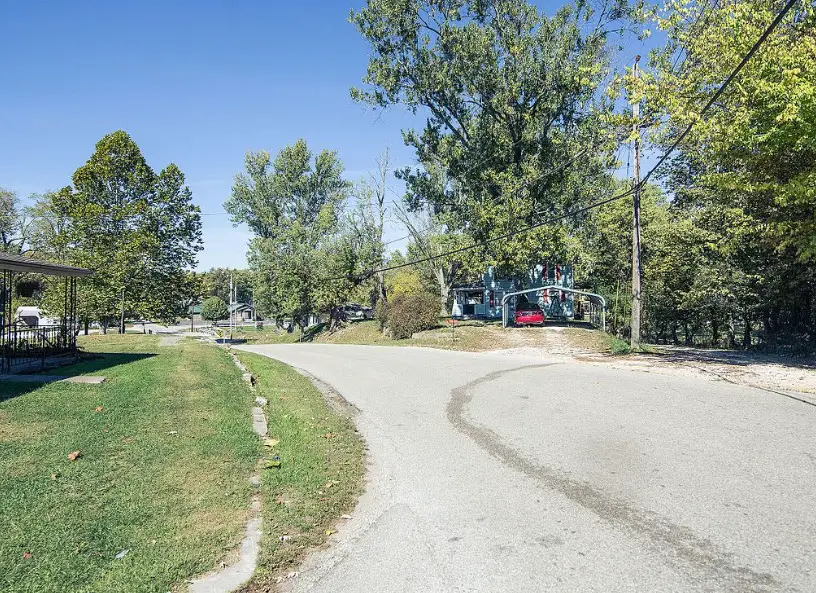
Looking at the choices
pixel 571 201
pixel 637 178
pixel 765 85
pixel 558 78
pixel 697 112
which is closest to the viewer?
pixel 765 85

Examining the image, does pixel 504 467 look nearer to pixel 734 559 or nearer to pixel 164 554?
pixel 734 559

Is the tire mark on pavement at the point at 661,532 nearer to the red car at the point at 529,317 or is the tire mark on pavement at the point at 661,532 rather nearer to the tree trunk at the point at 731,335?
the tree trunk at the point at 731,335

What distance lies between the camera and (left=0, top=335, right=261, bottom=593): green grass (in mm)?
3589

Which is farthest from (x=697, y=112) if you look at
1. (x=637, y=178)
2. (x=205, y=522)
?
(x=205, y=522)

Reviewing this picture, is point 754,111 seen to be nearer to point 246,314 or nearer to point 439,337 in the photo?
point 439,337

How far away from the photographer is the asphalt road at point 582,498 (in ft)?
12.0

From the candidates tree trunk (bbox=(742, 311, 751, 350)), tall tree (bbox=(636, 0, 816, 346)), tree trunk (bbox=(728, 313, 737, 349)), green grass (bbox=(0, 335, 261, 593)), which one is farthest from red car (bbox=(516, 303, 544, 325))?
green grass (bbox=(0, 335, 261, 593))

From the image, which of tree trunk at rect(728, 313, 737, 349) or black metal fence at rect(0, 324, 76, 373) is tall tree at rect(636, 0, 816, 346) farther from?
black metal fence at rect(0, 324, 76, 373)

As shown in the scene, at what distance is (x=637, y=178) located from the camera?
1939cm

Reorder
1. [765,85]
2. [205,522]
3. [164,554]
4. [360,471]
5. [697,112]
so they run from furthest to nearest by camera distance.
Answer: [697,112]
[765,85]
[360,471]
[205,522]
[164,554]

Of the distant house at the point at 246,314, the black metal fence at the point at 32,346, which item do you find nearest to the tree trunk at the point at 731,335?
the black metal fence at the point at 32,346

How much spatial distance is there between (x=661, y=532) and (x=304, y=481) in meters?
3.23

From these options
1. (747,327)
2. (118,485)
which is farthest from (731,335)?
(118,485)

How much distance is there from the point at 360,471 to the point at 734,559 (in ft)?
11.6
